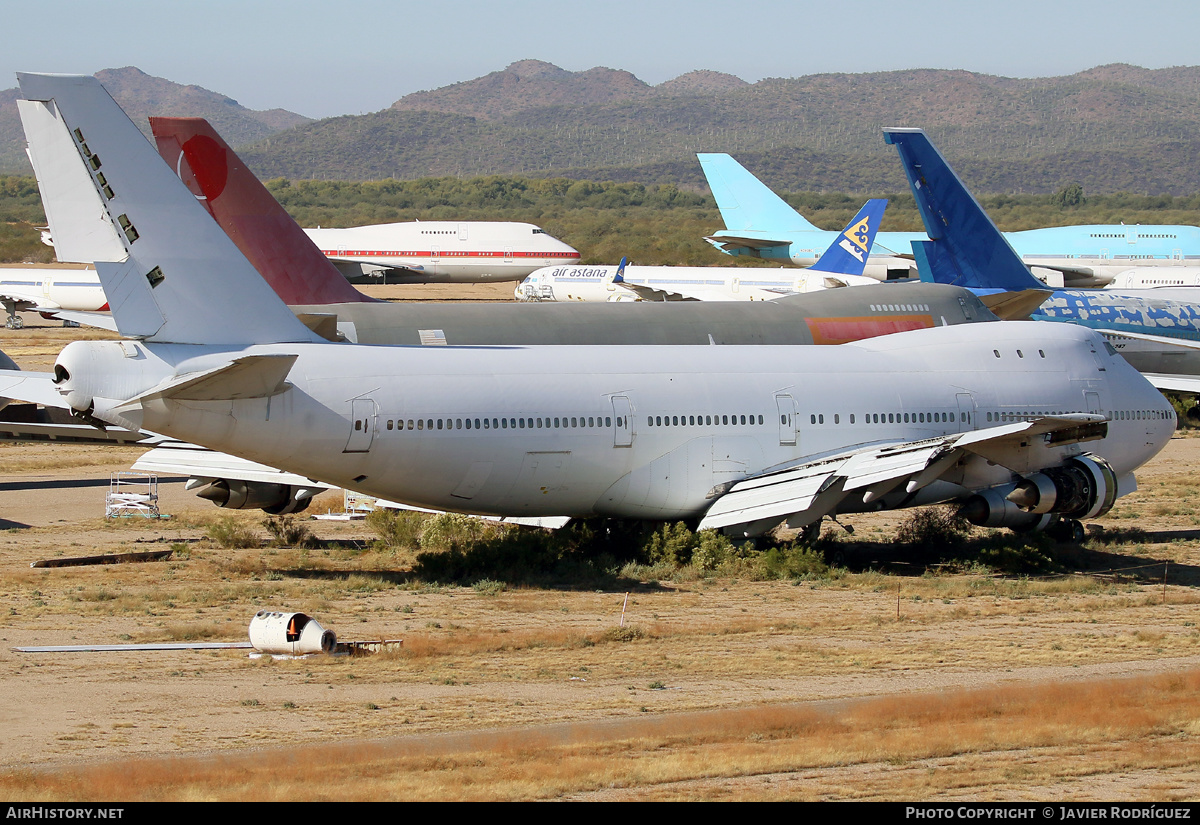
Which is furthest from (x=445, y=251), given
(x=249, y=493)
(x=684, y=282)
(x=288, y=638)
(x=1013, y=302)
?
(x=288, y=638)

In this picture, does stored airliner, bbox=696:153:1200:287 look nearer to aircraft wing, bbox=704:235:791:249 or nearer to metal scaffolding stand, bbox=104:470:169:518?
aircraft wing, bbox=704:235:791:249

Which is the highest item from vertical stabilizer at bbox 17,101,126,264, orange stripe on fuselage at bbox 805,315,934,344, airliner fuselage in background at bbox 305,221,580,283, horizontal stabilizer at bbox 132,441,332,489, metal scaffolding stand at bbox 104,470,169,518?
airliner fuselage in background at bbox 305,221,580,283

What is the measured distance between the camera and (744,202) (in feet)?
333

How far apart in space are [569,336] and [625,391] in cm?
836

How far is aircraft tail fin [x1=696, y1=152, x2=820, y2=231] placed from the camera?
10062 cm

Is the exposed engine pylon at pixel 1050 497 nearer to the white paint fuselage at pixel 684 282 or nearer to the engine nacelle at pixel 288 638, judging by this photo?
the engine nacelle at pixel 288 638

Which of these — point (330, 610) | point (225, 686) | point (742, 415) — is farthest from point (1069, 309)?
point (225, 686)

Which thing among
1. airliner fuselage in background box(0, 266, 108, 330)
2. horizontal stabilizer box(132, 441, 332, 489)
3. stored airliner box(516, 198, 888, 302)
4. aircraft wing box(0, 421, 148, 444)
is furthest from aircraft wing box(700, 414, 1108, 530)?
airliner fuselage in background box(0, 266, 108, 330)

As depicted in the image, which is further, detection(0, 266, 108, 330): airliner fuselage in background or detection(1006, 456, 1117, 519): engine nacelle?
detection(0, 266, 108, 330): airliner fuselage in background

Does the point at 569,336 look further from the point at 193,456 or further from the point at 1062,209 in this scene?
the point at 1062,209

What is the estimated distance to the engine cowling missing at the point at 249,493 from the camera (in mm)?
25609

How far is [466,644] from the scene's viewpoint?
1872 centimetres

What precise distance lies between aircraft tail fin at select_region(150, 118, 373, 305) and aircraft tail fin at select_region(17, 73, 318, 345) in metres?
10.3

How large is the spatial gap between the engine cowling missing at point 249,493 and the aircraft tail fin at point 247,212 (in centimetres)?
803
